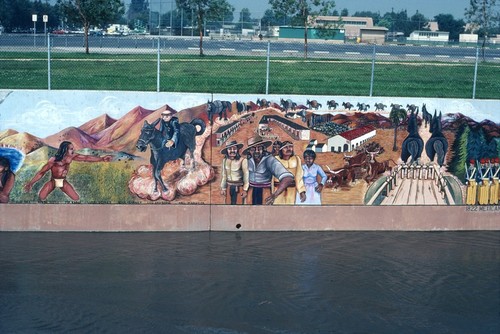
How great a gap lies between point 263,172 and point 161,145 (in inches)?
77.1

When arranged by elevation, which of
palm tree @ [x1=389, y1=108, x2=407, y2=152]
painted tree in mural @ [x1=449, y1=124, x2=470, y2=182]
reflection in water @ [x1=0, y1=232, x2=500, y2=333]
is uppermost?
palm tree @ [x1=389, y1=108, x2=407, y2=152]

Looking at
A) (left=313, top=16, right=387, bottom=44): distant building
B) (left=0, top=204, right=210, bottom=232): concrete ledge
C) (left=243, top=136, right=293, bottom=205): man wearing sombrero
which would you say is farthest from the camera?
(left=313, top=16, right=387, bottom=44): distant building

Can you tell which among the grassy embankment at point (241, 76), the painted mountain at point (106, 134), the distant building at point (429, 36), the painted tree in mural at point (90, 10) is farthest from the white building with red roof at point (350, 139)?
the distant building at point (429, 36)

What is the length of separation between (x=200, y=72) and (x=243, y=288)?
Answer: 31.8ft

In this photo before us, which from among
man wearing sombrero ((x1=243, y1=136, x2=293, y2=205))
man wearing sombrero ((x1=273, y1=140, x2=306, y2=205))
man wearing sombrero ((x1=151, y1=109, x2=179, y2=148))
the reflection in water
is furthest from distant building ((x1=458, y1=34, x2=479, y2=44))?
man wearing sombrero ((x1=151, y1=109, x2=179, y2=148))

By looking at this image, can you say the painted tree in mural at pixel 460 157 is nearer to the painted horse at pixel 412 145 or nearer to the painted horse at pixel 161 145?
the painted horse at pixel 412 145

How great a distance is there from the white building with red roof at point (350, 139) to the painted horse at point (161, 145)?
8.14 ft

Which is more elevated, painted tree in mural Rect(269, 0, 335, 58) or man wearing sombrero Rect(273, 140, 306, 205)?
painted tree in mural Rect(269, 0, 335, 58)

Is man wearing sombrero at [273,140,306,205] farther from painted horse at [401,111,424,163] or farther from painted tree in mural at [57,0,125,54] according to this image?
painted tree in mural at [57,0,125,54]

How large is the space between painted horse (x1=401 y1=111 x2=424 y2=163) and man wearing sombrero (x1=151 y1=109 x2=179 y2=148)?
4.36 meters

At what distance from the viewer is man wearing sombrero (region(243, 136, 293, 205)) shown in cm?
1481

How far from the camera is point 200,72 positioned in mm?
20047

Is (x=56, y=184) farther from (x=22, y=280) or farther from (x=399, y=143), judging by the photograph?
(x=399, y=143)

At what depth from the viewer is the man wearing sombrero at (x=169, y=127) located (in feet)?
48.3
